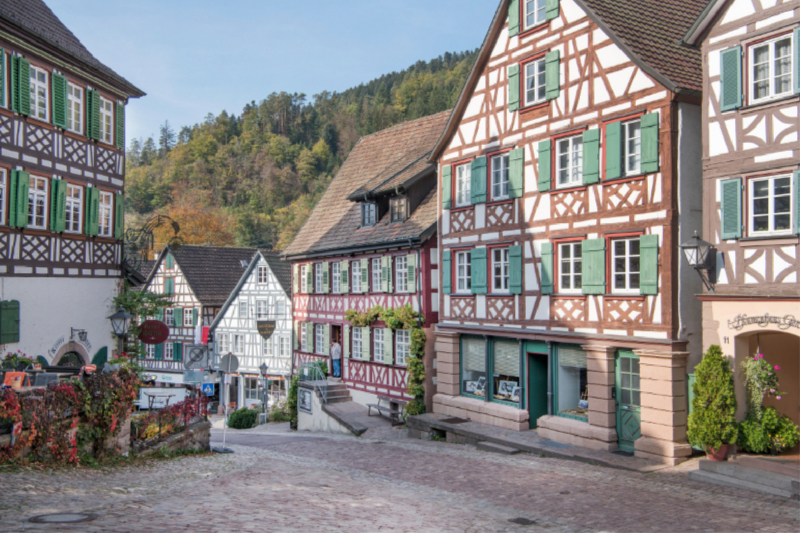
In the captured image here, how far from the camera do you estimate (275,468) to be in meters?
13.8

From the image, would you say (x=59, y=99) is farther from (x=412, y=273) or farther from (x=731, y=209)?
(x=731, y=209)

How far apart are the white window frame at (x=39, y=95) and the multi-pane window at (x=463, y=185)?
1155cm

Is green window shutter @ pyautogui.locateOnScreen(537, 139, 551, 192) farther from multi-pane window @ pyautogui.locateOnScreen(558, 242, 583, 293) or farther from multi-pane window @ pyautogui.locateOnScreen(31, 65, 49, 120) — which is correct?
multi-pane window @ pyautogui.locateOnScreen(31, 65, 49, 120)

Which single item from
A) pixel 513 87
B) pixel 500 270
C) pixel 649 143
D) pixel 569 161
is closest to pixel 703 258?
pixel 649 143

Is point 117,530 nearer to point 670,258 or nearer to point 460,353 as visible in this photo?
point 670,258

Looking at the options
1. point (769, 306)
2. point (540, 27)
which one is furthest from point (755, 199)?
point (540, 27)

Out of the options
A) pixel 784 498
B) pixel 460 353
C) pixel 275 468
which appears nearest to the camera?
pixel 784 498

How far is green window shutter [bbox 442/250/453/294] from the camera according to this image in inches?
816

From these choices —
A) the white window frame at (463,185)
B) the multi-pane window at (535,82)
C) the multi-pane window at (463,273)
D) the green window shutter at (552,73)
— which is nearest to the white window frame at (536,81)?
the multi-pane window at (535,82)

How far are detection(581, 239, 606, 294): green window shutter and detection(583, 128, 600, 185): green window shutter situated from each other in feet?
4.83

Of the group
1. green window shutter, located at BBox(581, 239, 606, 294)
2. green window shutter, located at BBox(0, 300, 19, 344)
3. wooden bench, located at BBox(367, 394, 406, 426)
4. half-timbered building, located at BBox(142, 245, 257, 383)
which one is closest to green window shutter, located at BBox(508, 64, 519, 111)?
green window shutter, located at BBox(581, 239, 606, 294)

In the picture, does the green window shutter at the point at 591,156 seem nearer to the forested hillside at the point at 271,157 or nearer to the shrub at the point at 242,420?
the shrub at the point at 242,420

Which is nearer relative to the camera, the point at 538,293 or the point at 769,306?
the point at 769,306

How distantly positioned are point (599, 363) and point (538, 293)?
105 inches
